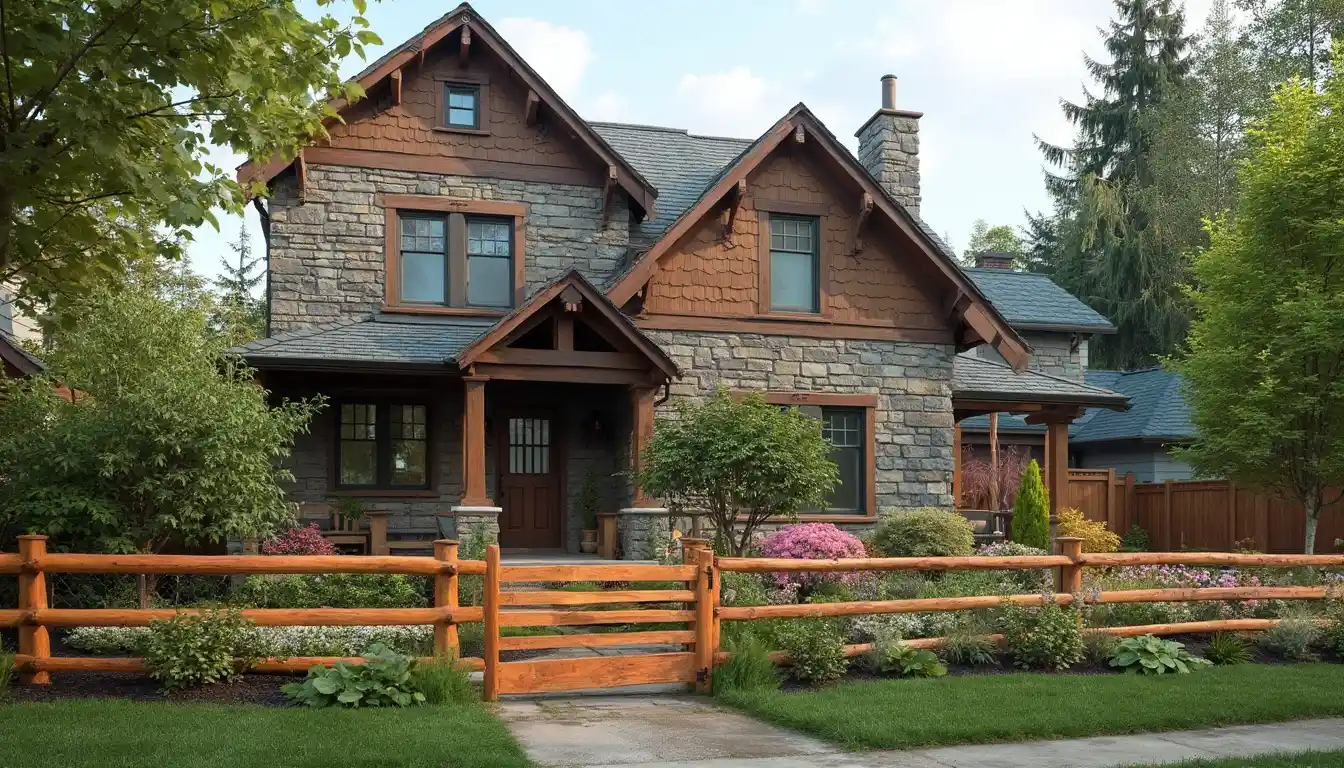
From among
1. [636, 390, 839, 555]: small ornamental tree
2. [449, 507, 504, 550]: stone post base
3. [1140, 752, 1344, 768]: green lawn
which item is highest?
[636, 390, 839, 555]: small ornamental tree

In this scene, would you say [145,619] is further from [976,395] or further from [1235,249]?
[1235,249]

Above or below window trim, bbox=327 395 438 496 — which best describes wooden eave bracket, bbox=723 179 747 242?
above

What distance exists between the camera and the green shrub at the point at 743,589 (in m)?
11.3

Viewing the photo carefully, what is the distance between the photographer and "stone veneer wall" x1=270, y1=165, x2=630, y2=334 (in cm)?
1652

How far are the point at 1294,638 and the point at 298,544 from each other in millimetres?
10815

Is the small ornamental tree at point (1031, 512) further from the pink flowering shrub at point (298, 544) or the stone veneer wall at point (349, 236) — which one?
the pink flowering shrub at point (298, 544)

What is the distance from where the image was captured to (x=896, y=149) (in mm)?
19547

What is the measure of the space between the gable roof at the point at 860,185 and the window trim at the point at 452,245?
1.93 m

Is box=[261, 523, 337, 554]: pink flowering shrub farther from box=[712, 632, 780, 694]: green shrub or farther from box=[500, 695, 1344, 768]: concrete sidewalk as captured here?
box=[712, 632, 780, 694]: green shrub

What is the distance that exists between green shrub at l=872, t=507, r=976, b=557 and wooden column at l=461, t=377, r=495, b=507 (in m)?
5.32

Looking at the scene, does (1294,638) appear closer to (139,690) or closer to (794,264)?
(794,264)

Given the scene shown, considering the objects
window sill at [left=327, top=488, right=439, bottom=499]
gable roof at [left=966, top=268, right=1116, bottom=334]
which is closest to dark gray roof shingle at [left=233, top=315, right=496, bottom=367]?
window sill at [left=327, top=488, right=439, bottom=499]

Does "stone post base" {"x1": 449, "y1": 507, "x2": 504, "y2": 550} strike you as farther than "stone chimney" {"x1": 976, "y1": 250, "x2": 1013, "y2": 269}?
No

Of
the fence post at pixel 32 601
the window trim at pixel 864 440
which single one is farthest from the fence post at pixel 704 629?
the window trim at pixel 864 440
